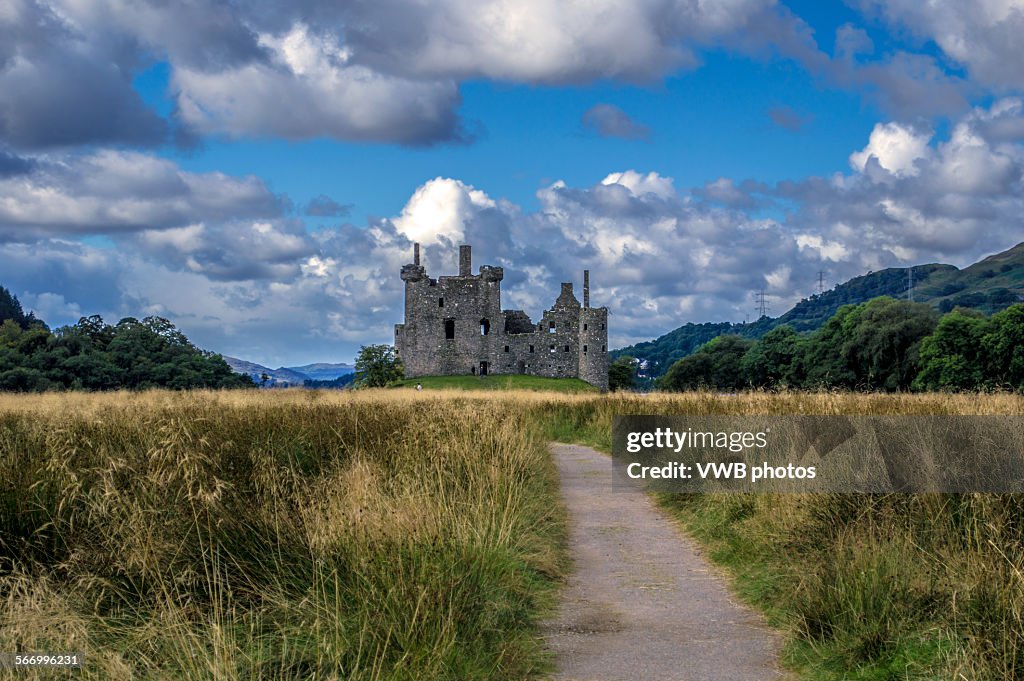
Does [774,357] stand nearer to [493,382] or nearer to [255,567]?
[493,382]

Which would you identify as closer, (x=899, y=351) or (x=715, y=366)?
(x=899, y=351)

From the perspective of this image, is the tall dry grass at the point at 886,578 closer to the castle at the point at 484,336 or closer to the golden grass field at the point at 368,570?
the golden grass field at the point at 368,570

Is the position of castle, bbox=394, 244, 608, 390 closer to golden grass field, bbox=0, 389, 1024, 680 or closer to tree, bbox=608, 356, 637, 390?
tree, bbox=608, 356, 637, 390

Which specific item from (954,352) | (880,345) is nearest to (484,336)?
(880,345)

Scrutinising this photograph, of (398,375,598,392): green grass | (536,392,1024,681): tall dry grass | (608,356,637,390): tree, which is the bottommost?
(536,392,1024,681): tall dry grass

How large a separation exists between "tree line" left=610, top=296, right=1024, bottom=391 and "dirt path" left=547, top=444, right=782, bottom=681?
94.9 ft

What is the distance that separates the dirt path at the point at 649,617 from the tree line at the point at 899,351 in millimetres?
28912

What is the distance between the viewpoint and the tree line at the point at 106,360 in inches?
1986

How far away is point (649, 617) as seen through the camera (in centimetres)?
729

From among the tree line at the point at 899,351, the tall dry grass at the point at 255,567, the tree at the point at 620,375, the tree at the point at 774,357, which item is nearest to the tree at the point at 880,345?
the tree line at the point at 899,351

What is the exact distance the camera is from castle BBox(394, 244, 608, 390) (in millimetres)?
82562

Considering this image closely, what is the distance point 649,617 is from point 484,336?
76.2 metres

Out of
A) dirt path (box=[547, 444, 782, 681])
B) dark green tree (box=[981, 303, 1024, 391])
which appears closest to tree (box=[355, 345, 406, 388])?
dark green tree (box=[981, 303, 1024, 391])

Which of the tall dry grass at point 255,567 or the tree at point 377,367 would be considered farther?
the tree at point 377,367
